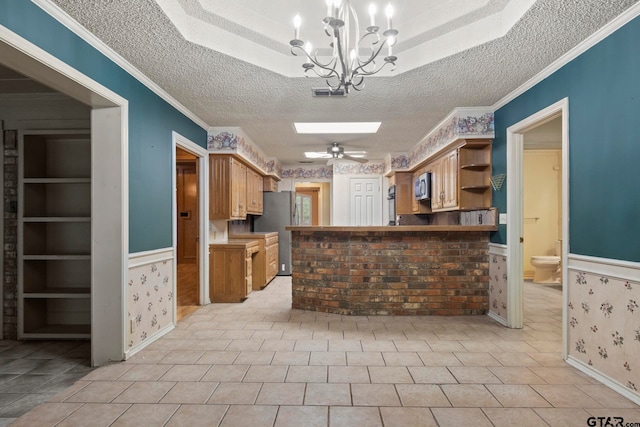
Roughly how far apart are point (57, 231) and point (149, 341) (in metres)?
1.46

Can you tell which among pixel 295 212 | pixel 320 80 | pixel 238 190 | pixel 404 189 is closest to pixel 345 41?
pixel 320 80

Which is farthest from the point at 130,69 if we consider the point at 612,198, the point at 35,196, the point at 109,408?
the point at 612,198

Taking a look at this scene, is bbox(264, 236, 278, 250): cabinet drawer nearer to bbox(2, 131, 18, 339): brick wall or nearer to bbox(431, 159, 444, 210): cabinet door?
bbox(431, 159, 444, 210): cabinet door

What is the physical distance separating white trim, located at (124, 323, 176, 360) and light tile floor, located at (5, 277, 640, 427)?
0.16ft

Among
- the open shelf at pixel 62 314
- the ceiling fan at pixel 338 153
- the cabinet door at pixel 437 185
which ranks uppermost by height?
the ceiling fan at pixel 338 153

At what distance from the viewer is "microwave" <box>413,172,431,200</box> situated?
5.60m

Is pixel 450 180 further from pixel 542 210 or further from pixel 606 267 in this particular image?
pixel 542 210

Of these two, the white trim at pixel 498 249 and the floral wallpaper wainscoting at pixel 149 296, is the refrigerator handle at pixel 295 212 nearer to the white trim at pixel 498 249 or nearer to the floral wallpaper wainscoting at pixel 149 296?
the floral wallpaper wainscoting at pixel 149 296

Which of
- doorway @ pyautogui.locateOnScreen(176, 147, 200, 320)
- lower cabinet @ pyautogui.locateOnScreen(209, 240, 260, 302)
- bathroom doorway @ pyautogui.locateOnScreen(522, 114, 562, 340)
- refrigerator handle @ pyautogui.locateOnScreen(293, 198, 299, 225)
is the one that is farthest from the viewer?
doorway @ pyautogui.locateOnScreen(176, 147, 200, 320)

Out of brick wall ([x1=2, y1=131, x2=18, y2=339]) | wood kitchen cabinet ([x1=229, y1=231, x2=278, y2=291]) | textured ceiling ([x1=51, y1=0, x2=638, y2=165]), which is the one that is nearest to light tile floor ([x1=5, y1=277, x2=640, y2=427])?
brick wall ([x1=2, y1=131, x2=18, y2=339])

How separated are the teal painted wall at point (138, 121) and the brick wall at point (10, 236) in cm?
129

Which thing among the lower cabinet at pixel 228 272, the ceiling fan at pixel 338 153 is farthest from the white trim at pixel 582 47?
the lower cabinet at pixel 228 272

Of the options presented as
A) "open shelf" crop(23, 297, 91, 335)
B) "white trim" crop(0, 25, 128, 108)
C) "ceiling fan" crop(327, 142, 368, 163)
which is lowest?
"open shelf" crop(23, 297, 91, 335)

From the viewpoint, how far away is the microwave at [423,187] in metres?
5.60
